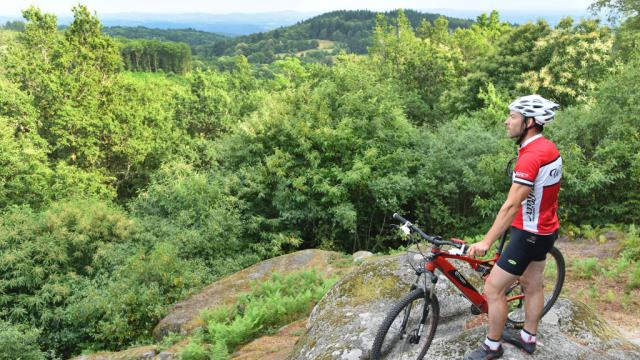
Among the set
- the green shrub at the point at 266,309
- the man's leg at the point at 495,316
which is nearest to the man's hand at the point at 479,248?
the man's leg at the point at 495,316

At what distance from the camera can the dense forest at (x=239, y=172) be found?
40.1 feet

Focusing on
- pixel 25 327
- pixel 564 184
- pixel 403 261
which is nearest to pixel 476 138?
pixel 564 184

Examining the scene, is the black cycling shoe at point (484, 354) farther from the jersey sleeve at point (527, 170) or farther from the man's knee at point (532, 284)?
the jersey sleeve at point (527, 170)

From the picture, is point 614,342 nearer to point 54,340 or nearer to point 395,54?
point 54,340

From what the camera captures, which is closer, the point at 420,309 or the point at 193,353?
the point at 420,309

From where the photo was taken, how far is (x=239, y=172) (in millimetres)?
17109

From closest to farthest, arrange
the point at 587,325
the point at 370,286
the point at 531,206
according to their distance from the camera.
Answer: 1. the point at 531,206
2. the point at 587,325
3. the point at 370,286

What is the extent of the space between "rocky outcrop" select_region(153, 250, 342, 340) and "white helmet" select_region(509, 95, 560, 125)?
7.24 meters

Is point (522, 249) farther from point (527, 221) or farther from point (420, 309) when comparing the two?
point (420, 309)

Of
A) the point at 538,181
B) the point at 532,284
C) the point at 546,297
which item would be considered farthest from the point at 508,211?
the point at 546,297

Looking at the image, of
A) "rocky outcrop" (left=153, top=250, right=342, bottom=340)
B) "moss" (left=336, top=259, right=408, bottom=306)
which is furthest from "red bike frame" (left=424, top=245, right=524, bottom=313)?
"rocky outcrop" (left=153, top=250, right=342, bottom=340)

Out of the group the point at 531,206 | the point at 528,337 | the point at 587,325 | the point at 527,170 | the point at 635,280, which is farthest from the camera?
the point at 635,280

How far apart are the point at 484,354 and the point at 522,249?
1.07 meters

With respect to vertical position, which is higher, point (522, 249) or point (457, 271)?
point (522, 249)
